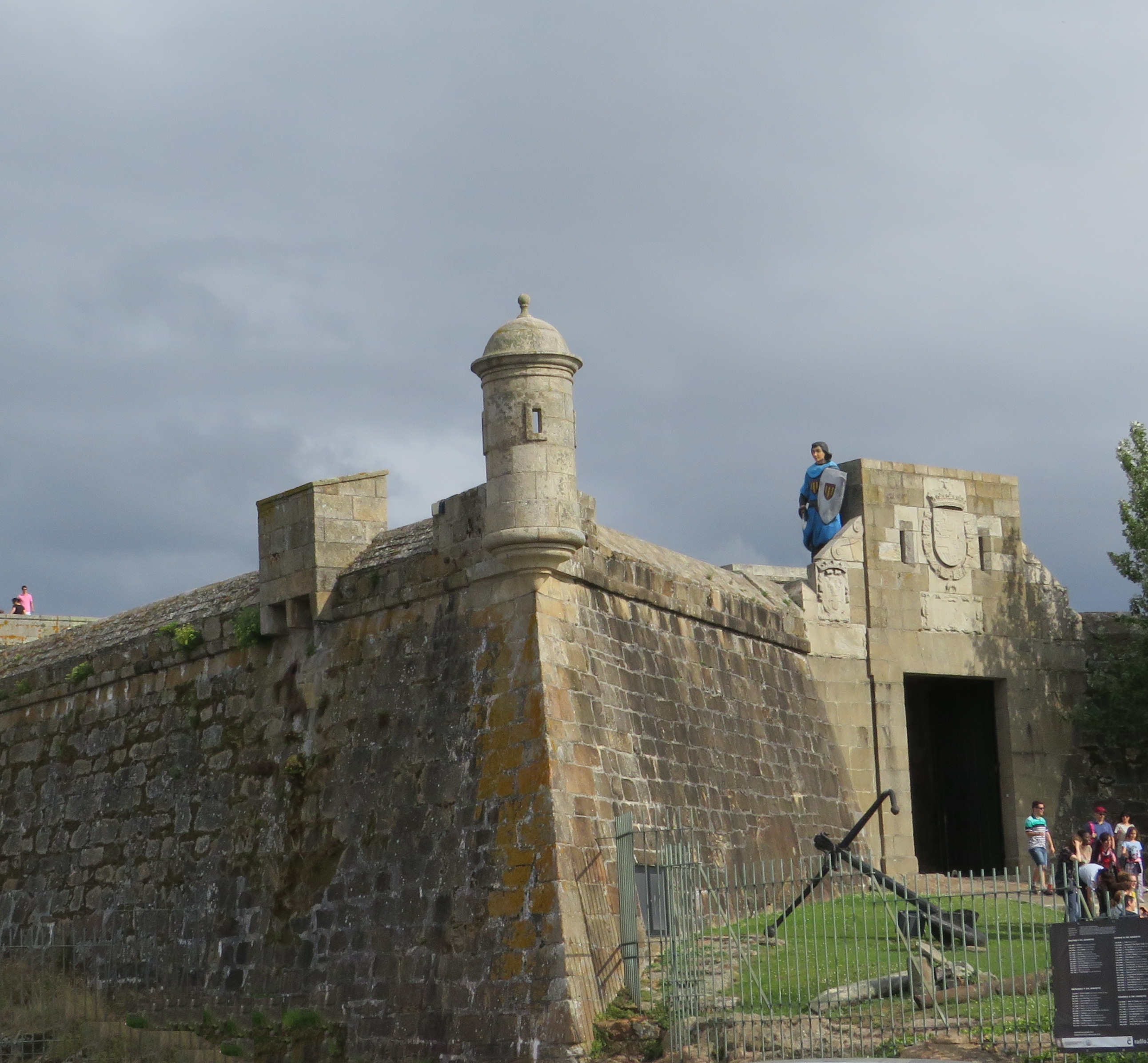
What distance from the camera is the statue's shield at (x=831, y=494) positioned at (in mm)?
21953

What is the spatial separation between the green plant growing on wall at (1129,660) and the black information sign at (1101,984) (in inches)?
424

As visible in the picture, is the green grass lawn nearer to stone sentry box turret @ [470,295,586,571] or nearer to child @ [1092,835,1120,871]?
child @ [1092,835,1120,871]

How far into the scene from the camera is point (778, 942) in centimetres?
1580

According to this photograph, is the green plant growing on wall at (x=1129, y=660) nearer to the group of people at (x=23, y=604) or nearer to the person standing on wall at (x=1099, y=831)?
the person standing on wall at (x=1099, y=831)

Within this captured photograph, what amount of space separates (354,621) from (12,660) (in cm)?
800

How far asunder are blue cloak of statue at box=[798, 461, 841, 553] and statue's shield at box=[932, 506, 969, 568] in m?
1.23

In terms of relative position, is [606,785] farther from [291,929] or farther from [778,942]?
[291,929]

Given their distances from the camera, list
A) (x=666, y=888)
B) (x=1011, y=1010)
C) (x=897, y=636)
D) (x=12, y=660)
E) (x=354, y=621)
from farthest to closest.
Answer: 1. (x=12, y=660)
2. (x=897, y=636)
3. (x=354, y=621)
4. (x=666, y=888)
5. (x=1011, y=1010)

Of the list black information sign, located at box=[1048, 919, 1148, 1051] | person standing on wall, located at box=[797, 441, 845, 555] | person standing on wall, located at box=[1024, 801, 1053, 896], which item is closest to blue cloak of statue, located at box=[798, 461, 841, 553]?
person standing on wall, located at box=[797, 441, 845, 555]

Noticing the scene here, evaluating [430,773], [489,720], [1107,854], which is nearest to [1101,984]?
[489,720]

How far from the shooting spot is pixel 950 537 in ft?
73.6

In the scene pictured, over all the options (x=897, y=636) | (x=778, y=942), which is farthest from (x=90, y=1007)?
(x=897, y=636)

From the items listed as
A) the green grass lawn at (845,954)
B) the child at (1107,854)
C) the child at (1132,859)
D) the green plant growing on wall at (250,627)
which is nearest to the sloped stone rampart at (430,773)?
the green plant growing on wall at (250,627)

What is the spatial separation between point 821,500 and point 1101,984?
34.5ft
